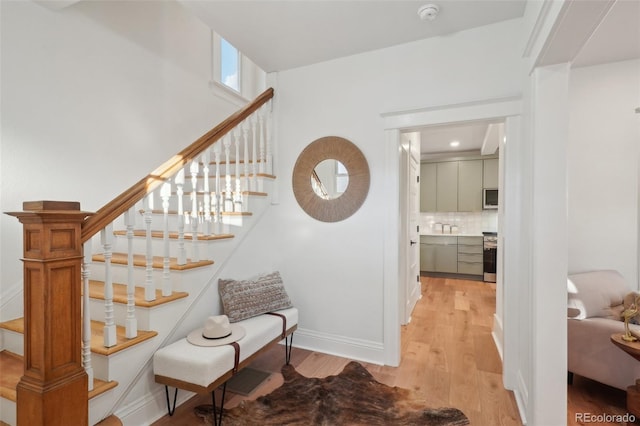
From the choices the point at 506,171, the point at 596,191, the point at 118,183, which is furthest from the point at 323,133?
the point at 596,191

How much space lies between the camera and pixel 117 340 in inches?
69.4

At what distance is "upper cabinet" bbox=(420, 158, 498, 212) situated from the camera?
6070 millimetres

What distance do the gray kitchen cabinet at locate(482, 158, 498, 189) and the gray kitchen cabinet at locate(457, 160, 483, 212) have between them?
0.07 meters

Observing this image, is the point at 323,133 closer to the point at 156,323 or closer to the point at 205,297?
the point at 205,297

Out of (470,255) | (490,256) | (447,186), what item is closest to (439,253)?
(470,255)

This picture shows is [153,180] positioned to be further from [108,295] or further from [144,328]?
[144,328]

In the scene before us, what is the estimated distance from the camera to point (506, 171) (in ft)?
7.49

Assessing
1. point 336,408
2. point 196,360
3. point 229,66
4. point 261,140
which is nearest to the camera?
point 196,360

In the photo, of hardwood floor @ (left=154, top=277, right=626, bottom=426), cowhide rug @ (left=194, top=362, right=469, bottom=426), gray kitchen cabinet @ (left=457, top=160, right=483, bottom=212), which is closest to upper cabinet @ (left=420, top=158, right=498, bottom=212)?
gray kitchen cabinet @ (left=457, top=160, right=483, bottom=212)

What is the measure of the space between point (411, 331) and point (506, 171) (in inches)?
77.4

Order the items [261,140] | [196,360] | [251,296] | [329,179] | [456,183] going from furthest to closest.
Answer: [456,183] < [261,140] < [329,179] < [251,296] < [196,360]

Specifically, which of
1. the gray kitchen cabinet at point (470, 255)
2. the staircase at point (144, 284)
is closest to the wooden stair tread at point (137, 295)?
the staircase at point (144, 284)

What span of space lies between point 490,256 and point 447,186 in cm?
158

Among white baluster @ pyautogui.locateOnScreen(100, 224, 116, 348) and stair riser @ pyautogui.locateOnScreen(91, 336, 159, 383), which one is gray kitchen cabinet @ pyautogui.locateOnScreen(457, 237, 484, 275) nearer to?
stair riser @ pyautogui.locateOnScreen(91, 336, 159, 383)
